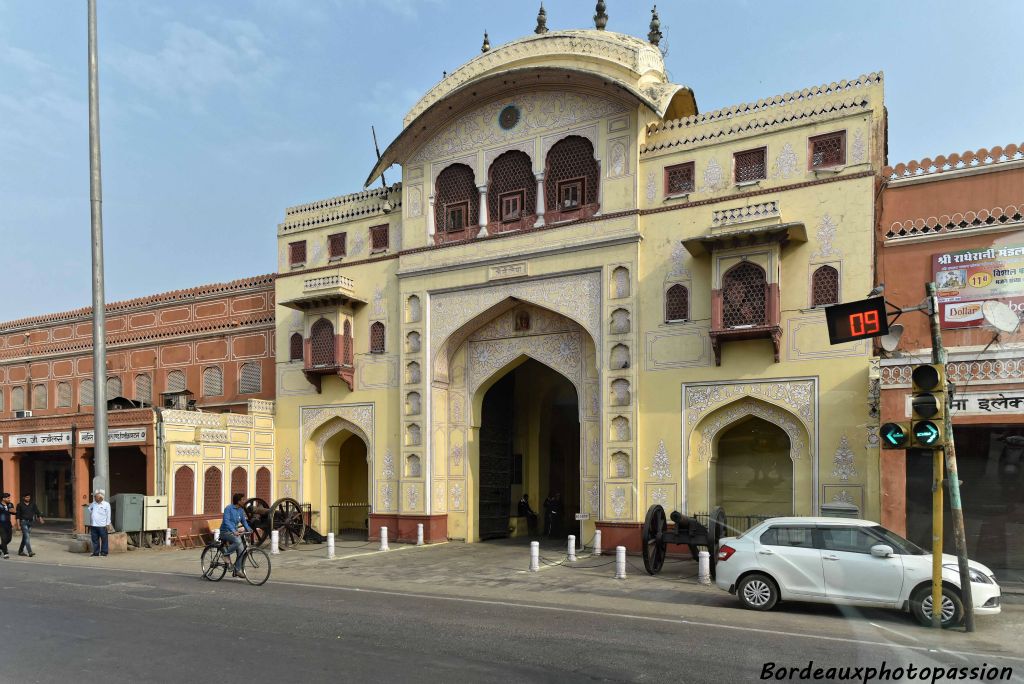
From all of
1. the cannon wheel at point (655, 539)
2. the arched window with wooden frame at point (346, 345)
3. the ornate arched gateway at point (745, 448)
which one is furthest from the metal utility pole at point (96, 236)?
the ornate arched gateway at point (745, 448)

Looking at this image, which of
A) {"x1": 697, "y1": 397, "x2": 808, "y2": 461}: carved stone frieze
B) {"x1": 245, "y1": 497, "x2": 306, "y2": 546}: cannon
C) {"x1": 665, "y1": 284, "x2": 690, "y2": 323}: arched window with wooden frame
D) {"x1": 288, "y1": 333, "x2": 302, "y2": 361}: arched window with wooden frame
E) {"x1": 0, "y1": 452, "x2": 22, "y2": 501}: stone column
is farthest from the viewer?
{"x1": 0, "y1": 452, "x2": 22, "y2": 501}: stone column

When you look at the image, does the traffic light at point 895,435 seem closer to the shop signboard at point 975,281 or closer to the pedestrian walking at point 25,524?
the shop signboard at point 975,281

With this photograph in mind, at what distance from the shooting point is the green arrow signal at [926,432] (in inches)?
403

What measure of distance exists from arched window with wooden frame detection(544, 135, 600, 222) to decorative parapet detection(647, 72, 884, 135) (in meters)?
1.67

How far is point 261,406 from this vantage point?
24828 mm

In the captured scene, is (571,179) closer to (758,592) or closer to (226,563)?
(226,563)

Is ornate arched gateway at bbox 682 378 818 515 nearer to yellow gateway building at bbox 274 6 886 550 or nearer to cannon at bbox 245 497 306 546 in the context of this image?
yellow gateway building at bbox 274 6 886 550

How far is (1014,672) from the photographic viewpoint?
8.03m

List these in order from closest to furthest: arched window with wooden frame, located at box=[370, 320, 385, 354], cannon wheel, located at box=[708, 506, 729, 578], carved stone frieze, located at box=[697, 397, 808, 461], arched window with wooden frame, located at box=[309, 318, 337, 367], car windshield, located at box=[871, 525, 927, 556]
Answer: car windshield, located at box=[871, 525, 927, 556]
cannon wheel, located at box=[708, 506, 729, 578]
carved stone frieze, located at box=[697, 397, 808, 461]
arched window with wooden frame, located at box=[370, 320, 385, 354]
arched window with wooden frame, located at box=[309, 318, 337, 367]

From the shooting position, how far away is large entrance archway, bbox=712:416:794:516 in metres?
18.3

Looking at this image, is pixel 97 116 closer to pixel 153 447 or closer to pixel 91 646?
pixel 153 447

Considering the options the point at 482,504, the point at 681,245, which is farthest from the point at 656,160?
the point at 482,504

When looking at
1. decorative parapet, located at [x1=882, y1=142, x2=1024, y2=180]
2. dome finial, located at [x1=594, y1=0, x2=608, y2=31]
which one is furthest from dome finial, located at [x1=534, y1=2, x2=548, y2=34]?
decorative parapet, located at [x1=882, y1=142, x2=1024, y2=180]

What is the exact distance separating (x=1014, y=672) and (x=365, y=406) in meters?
17.8
